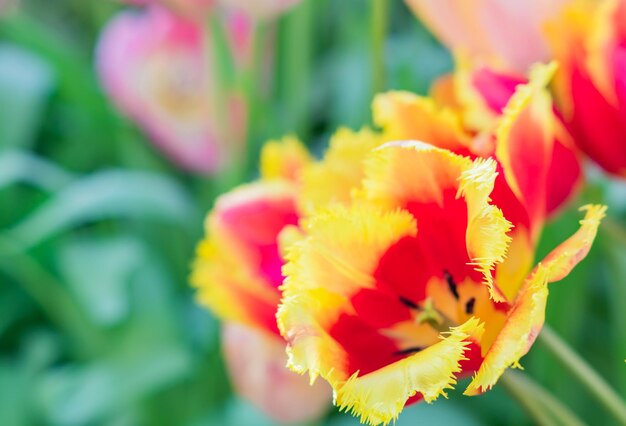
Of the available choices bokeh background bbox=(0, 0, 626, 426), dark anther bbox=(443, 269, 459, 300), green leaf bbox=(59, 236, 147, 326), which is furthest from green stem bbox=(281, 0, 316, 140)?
dark anther bbox=(443, 269, 459, 300)

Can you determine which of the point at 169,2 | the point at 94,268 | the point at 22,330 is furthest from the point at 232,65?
the point at 22,330

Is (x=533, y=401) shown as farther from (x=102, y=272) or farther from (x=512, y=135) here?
(x=102, y=272)

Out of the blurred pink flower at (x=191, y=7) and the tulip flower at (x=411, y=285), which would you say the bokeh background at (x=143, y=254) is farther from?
the tulip flower at (x=411, y=285)

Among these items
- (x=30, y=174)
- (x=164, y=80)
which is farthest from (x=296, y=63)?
(x=30, y=174)

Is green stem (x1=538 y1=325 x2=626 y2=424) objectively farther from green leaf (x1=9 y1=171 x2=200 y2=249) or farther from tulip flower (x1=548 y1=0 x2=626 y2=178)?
green leaf (x1=9 y1=171 x2=200 y2=249)

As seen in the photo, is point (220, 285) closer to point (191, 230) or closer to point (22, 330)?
point (191, 230)
